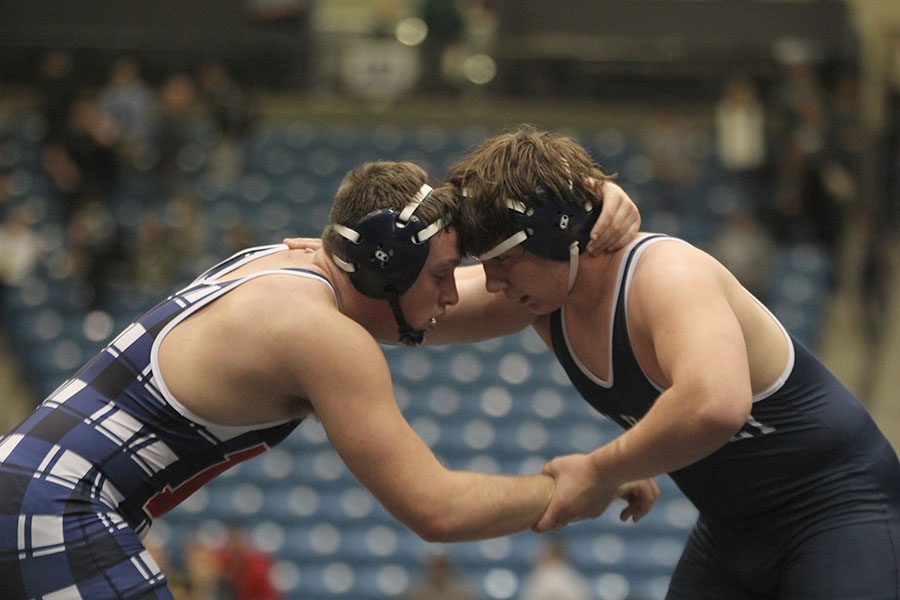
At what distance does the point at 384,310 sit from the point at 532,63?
1209 centimetres

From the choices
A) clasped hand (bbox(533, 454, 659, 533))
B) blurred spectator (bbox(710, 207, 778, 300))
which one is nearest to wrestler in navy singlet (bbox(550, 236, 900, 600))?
clasped hand (bbox(533, 454, 659, 533))

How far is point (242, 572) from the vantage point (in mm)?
9484

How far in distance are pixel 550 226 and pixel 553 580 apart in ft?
20.8

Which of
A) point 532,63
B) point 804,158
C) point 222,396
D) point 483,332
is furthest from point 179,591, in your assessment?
point 532,63

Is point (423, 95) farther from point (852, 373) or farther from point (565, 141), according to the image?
point (565, 141)

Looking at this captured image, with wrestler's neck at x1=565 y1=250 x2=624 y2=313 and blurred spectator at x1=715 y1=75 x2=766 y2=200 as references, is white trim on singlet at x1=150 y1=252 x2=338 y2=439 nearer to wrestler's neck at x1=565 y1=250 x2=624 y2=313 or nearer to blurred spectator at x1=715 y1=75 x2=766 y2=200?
wrestler's neck at x1=565 y1=250 x2=624 y2=313

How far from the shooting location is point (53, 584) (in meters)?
3.19

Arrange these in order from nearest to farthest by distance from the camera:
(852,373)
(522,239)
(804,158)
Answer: (522,239)
(852,373)
(804,158)

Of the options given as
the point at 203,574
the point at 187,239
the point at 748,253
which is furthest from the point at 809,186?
the point at 203,574

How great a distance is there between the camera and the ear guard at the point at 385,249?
339 cm

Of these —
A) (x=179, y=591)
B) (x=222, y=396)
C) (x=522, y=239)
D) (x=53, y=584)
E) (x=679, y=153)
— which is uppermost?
(x=522, y=239)

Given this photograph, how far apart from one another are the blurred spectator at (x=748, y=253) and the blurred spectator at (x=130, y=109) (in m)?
5.60

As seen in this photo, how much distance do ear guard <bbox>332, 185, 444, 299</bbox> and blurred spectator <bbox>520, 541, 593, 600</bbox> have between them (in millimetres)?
6358

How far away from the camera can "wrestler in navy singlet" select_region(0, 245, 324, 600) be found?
10.5 ft
